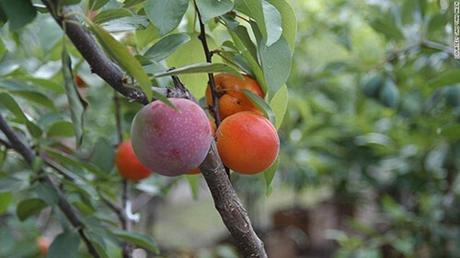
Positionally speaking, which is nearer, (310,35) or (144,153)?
(144,153)

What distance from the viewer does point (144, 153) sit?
503mm

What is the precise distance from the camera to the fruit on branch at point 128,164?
3.20 ft

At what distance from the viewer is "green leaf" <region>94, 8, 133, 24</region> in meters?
0.52

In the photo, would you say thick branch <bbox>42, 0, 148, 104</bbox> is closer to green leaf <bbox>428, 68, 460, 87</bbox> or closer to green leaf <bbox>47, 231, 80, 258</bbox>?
green leaf <bbox>47, 231, 80, 258</bbox>

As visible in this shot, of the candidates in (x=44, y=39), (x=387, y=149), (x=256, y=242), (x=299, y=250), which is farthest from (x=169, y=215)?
(x=256, y=242)

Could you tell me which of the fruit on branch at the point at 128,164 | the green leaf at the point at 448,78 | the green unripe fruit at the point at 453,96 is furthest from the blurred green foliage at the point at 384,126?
the fruit on branch at the point at 128,164

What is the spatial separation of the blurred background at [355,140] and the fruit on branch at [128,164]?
6 cm

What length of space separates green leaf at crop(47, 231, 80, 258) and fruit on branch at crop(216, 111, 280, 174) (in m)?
0.37

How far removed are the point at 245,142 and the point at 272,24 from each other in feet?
0.35

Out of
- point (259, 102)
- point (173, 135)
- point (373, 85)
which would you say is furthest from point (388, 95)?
point (173, 135)

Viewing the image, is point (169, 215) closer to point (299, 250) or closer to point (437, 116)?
point (299, 250)

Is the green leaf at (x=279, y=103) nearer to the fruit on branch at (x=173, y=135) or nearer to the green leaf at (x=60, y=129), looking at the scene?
the fruit on branch at (x=173, y=135)

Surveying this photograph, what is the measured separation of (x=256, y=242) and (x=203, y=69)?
17cm

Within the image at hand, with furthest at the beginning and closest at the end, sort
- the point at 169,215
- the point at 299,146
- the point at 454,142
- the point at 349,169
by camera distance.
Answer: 1. the point at 169,215
2. the point at 349,169
3. the point at 299,146
4. the point at 454,142
